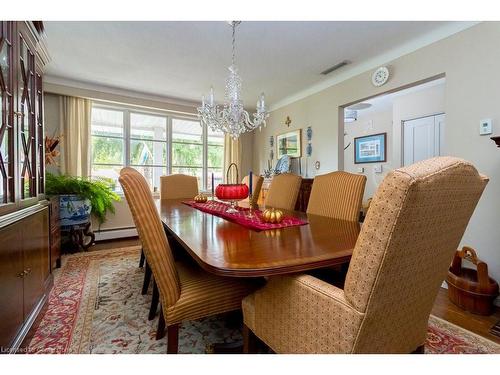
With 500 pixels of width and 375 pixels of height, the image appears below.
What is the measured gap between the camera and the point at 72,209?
301cm

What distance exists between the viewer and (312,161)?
A: 377 centimetres

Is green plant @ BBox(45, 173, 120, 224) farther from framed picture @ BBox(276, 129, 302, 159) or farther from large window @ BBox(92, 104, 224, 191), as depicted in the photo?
framed picture @ BBox(276, 129, 302, 159)

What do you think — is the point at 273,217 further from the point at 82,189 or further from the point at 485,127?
the point at 82,189

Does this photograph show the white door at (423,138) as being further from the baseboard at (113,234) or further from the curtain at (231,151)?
the baseboard at (113,234)

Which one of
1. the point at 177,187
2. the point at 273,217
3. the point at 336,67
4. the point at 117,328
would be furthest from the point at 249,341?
the point at 336,67

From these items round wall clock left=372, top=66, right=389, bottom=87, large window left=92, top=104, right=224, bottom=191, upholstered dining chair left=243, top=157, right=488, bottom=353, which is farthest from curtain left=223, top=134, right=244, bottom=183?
upholstered dining chair left=243, top=157, right=488, bottom=353

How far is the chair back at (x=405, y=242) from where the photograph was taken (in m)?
0.60

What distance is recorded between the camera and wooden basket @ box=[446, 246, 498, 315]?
69.6 inches

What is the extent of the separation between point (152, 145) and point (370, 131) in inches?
163

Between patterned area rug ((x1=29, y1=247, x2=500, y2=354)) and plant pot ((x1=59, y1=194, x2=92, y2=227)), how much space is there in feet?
3.15

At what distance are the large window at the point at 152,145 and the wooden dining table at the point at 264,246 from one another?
3.10 meters
